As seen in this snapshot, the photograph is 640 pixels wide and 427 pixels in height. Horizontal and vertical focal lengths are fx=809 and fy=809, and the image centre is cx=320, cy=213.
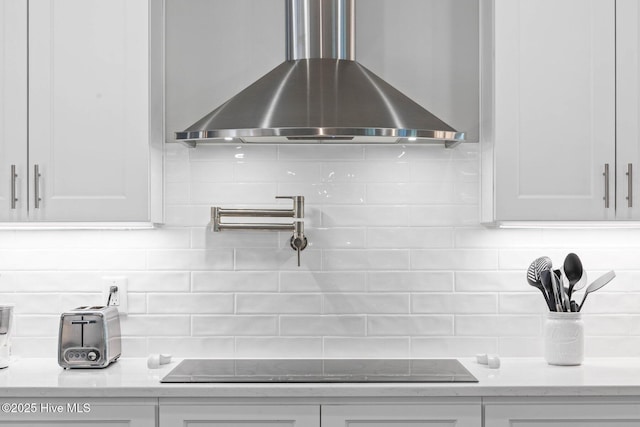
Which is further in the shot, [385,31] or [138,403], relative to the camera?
[385,31]

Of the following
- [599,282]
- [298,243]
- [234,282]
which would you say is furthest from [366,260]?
[599,282]

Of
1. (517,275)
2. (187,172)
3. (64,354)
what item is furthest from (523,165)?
(64,354)

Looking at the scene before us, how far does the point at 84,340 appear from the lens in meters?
2.78

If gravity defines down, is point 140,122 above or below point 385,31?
below

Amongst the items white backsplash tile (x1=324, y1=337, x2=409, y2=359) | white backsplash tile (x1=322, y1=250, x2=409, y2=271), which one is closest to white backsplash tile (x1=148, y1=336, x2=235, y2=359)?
white backsplash tile (x1=324, y1=337, x2=409, y2=359)

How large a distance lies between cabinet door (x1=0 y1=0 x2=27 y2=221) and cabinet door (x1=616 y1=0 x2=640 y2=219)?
6.63 feet

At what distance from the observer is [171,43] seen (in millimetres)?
3072

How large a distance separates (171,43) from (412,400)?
1.59 meters

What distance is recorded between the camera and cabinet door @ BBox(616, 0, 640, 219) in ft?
9.02

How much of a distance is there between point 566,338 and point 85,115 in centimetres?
183

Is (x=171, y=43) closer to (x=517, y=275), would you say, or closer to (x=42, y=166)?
(x=42, y=166)

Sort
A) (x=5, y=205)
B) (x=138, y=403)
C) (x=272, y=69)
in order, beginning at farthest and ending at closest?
1. (x=272, y=69)
2. (x=5, y=205)
3. (x=138, y=403)

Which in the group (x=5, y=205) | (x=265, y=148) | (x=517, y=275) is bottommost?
(x=517, y=275)

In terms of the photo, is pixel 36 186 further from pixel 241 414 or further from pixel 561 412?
pixel 561 412
